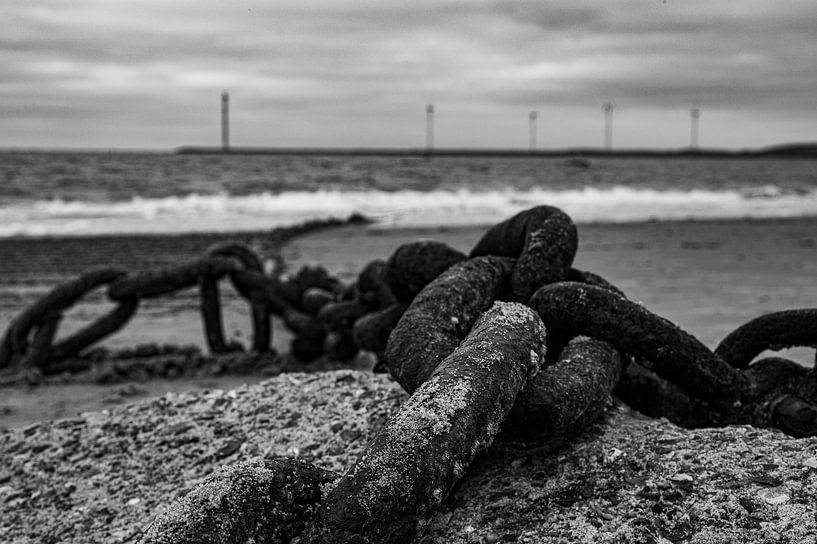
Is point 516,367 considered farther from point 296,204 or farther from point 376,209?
point 296,204

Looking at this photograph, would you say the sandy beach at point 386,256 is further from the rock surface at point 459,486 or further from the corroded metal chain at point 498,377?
the corroded metal chain at point 498,377

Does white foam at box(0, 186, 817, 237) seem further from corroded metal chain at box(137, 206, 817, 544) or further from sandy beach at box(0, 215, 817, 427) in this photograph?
corroded metal chain at box(137, 206, 817, 544)

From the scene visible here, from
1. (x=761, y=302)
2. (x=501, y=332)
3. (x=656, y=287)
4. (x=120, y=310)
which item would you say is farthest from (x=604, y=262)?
(x=501, y=332)

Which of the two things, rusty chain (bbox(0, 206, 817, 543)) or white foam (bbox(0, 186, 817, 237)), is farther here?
white foam (bbox(0, 186, 817, 237))

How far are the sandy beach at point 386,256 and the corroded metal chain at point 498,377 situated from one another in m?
2.70

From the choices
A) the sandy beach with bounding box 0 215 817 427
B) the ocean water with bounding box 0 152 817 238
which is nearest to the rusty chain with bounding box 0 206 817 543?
the sandy beach with bounding box 0 215 817 427

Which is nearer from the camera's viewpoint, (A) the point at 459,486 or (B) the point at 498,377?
(B) the point at 498,377

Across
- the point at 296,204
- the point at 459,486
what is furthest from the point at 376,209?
the point at 459,486

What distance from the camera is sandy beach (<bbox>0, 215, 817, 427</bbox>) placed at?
505cm

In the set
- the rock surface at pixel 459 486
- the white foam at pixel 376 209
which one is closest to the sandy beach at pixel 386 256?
the rock surface at pixel 459 486

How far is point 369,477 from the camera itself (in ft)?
4.75

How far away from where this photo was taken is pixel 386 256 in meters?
11.1

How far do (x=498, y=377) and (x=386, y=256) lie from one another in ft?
31.0

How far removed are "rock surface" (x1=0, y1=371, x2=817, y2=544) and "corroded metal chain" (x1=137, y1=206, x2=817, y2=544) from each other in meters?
0.14
